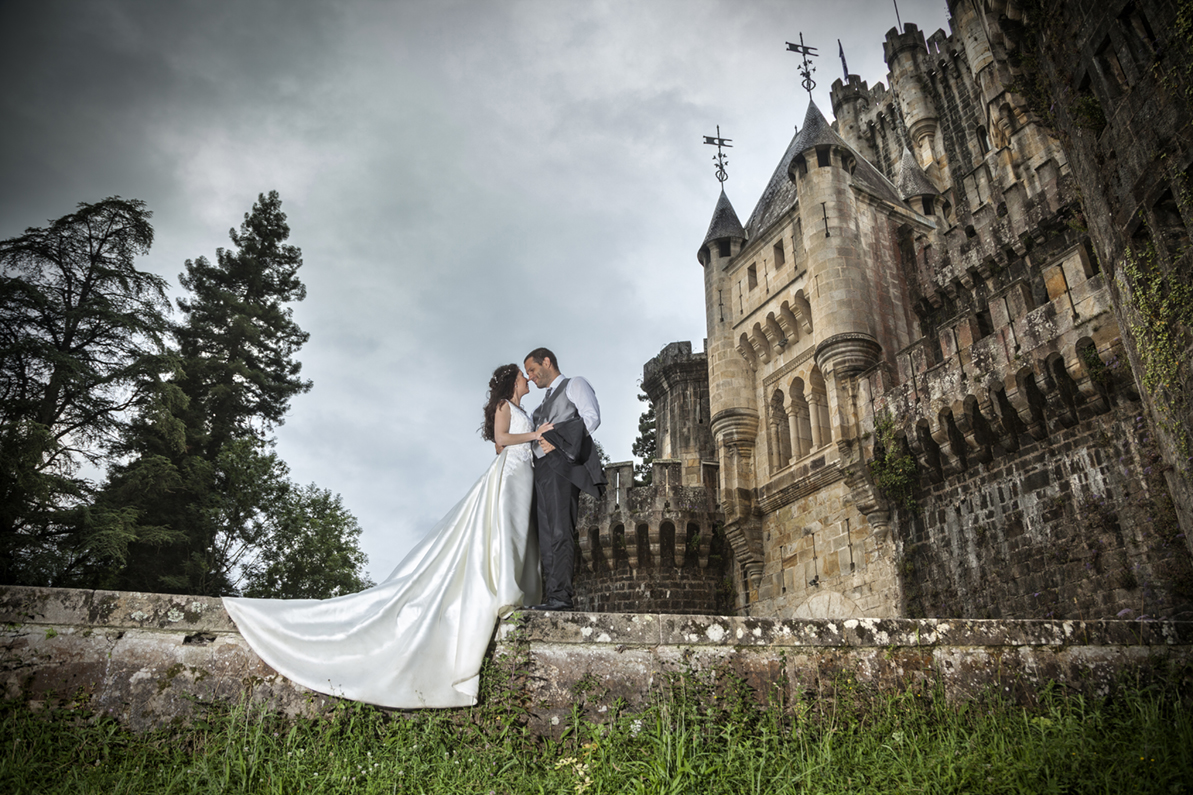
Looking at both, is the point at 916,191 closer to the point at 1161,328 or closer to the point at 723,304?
the point at 723,304

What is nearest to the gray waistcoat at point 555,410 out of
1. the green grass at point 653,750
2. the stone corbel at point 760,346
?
the green grass at point 653,750

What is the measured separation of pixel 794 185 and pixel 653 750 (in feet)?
58.3

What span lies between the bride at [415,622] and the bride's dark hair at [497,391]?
33.3 inches

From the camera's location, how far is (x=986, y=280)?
14.7 metres

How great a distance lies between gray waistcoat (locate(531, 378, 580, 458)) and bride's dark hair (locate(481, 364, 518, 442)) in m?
0.27

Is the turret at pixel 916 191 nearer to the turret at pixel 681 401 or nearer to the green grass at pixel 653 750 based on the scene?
the turret at pixel 681 401

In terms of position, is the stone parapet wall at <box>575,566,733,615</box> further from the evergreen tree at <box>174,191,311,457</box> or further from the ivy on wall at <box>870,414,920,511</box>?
the evergreen tree at <box>174,191,311,457</box>

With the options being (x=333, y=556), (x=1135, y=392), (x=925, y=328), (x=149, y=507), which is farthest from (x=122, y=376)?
(x=1135, y=392)

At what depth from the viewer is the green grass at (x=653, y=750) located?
136 inches

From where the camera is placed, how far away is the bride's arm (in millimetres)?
5391

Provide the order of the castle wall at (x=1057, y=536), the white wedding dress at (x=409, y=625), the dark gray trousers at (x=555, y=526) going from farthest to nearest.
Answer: the castle wall at (x=1057, y=536) → the dark gray trousers at (x=555, y=526) → the white wedding dress at (x=409, y=625)

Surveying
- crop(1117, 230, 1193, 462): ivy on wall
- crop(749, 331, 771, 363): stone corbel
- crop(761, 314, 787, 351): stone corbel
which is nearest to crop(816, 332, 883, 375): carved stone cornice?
crop(761, 314, 787, 351): stone corbel

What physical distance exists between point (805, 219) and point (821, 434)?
205 inches

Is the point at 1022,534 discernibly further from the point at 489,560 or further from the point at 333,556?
the point at 333,556
